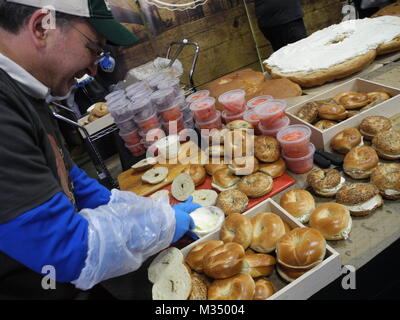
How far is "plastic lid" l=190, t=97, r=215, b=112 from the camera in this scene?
2.64 meters

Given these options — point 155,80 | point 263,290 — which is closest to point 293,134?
point 263,290

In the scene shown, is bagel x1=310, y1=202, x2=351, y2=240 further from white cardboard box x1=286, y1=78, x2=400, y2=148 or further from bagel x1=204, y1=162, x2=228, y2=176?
bagel x1=204, y1=162, x2=228, y2=176

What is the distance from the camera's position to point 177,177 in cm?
239

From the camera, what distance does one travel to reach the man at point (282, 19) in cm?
395

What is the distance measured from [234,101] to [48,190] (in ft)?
6.06

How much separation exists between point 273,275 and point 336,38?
118 inches

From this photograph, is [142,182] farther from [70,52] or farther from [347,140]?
[347,140]

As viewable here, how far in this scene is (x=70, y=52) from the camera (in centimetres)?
126

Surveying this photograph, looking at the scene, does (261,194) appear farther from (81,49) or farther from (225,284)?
(81,49)

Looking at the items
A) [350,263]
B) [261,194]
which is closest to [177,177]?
[261,194]

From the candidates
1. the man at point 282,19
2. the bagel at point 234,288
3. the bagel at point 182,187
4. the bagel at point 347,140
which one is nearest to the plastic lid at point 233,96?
the bagel at point 182,187

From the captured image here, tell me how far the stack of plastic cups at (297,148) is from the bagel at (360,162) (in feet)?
0.76

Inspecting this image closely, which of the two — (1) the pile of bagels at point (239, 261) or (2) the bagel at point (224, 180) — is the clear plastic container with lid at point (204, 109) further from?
(1) the pile of bagels at point (239, 261)

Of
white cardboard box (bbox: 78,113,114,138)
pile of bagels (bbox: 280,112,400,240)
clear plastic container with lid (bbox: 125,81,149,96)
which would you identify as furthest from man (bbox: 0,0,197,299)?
white cardboard box (bbox: 78,113,114,138)
